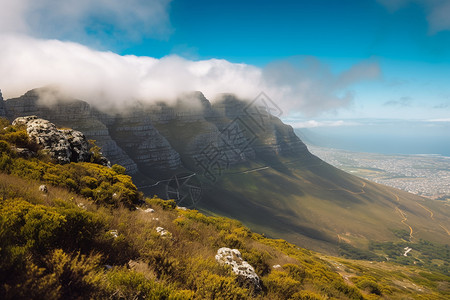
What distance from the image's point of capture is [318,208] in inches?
5389

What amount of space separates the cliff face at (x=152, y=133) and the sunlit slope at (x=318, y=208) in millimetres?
25851

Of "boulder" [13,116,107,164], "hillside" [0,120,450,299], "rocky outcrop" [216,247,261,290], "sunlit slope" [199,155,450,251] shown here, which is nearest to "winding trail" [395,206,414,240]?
"sunlit slope" [199,155,450,251]

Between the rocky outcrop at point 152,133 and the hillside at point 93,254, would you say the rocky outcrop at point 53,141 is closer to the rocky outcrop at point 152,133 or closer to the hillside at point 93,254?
the hillside at point 93,254

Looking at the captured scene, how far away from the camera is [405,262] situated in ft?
324

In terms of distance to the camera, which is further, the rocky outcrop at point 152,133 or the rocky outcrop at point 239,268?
the rocky outcrop at point 152,133

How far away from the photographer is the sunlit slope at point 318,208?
105750mm

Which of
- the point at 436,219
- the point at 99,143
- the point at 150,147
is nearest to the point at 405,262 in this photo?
the point at 436,219

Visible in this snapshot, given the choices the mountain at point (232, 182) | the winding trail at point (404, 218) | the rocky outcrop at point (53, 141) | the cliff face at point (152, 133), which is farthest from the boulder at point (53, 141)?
the winding trail at point (404, 218)

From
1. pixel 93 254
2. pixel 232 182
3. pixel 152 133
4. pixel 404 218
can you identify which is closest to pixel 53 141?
pixel 93 254

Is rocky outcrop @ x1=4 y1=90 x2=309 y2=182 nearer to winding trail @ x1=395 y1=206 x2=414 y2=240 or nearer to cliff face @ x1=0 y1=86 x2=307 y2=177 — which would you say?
cliff face @ x1=0 y1=86 x2=307 y2=177

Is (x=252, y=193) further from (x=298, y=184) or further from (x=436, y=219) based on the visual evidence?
(x=436, y=219)

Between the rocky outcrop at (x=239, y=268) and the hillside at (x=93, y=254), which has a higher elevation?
the hillside at (x=93, y=254)

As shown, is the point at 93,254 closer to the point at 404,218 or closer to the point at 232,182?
the point at 232,182

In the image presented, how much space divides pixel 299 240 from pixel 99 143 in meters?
106
